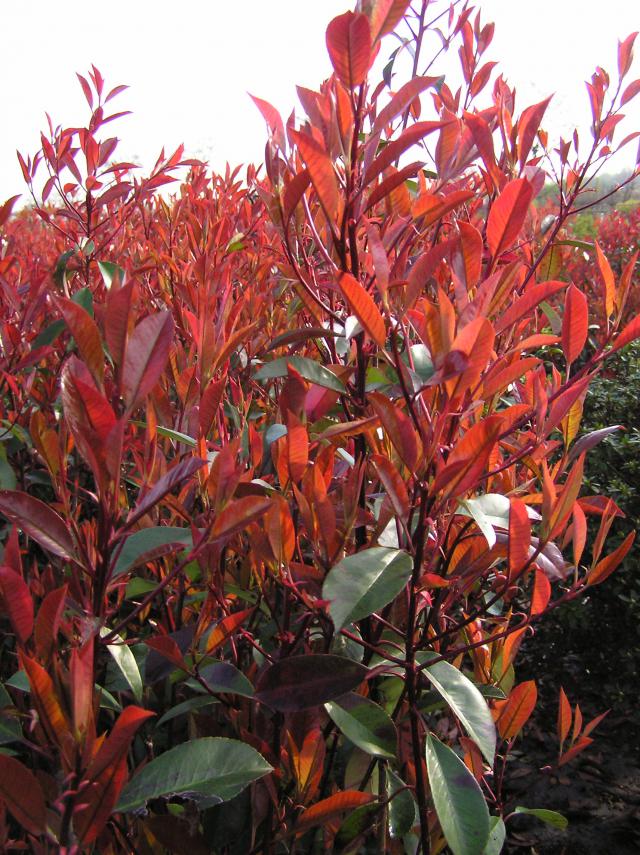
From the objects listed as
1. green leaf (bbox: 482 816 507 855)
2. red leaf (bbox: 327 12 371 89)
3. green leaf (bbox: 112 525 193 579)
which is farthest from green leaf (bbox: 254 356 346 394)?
green leaf (bbox: 482 816 507 855)

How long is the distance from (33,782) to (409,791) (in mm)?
685

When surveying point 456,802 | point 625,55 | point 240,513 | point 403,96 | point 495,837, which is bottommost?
point 495,837

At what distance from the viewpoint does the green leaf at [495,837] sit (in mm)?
1237

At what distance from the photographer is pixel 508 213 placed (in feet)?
3.23

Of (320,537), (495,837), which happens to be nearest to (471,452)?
(320,537)

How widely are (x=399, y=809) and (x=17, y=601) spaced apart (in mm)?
714

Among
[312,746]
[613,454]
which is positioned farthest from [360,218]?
[613,454]

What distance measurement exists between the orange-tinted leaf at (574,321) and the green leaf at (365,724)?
59cm

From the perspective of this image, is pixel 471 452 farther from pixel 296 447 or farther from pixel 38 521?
pixel 38 521

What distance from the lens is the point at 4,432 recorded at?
5.04 ft

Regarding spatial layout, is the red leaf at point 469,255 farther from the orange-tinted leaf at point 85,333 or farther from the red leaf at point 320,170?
the orange-tinted leaf at point 85,333

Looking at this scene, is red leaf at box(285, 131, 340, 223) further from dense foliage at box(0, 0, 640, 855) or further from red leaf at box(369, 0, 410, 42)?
red leaf at box(369, 0, 410, 42)

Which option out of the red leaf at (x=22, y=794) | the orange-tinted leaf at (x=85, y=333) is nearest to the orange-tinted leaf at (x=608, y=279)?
the orange-tinted leaf at (x=85, y=333)

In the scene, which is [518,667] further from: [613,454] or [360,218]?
[360,218]
